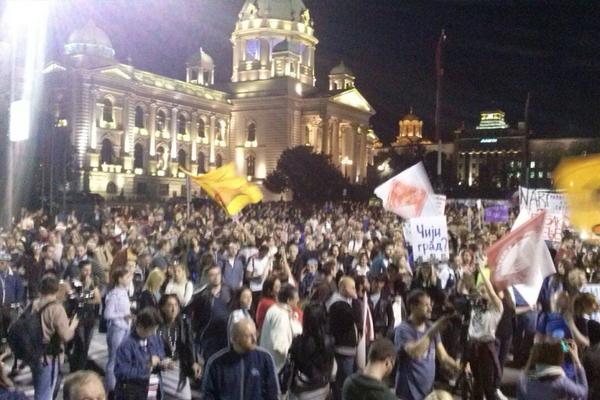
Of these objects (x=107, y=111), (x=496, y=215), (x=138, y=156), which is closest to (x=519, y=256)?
(x=496, y=215)

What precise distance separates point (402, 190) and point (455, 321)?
3322mm

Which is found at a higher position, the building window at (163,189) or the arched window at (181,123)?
the arched window at (181,123)

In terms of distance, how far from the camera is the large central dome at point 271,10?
81.1 m

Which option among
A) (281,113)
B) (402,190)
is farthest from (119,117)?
(402,190)

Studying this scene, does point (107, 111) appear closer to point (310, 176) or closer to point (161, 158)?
point (161, 158)

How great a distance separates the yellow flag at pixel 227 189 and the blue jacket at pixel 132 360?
10.3 meters

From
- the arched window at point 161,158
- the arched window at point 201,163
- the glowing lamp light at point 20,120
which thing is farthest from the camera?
the arched window at point 201,163

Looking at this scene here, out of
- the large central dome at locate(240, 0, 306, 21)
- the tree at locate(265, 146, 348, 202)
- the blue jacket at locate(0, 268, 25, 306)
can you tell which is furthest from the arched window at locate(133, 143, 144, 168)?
the blue jacket at locate(0, 268, 25, 306)

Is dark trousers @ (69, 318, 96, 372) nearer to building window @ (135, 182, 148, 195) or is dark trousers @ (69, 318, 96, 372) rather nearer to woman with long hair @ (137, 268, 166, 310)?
woman with long hair @ (137, 268, 166, 310)

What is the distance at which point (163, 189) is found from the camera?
213ft

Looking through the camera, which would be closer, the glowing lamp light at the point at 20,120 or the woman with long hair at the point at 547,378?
the woman with long hair at the point at 547,378

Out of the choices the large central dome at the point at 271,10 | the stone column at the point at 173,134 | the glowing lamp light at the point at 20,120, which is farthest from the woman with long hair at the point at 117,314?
the large central dome at the point at 271,10

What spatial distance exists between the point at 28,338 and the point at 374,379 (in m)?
3.46

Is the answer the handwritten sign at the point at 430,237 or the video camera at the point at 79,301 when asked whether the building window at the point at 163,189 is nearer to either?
the handwritten sign at the point at 430,237
